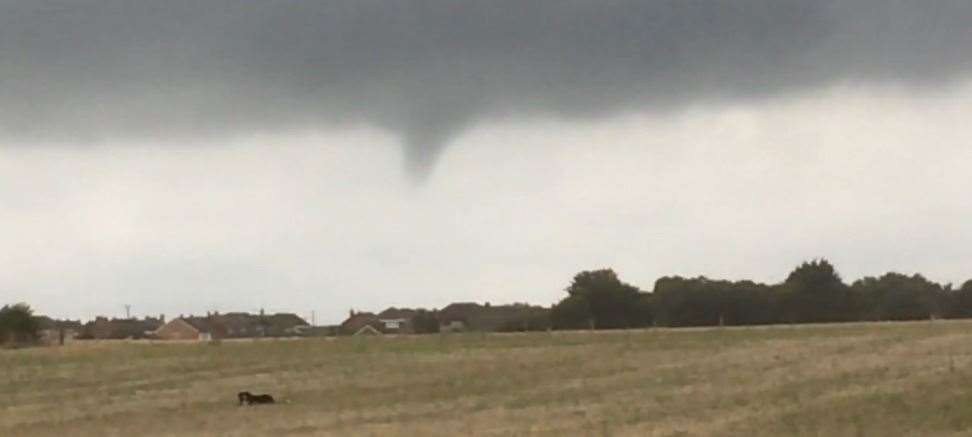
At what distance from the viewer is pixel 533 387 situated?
42.0m

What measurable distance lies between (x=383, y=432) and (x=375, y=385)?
50.6 ft

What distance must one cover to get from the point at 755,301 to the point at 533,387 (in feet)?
256

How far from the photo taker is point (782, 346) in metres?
55.2

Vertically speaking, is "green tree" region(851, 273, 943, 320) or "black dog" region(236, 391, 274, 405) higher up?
"green tree" region(851, 273, 943, 320)

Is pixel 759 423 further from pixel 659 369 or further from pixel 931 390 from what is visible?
pixel 659 369

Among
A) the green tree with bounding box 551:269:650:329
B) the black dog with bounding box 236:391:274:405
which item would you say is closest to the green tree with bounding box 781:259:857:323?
the green tree with bounding box 551:269:650:329

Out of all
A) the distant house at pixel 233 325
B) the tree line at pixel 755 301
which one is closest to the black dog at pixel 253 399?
the tree line at pixel 755 301

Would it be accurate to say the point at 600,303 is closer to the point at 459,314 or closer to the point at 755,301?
the point at 755,301

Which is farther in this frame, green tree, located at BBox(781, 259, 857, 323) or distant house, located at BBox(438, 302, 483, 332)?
distant house, located at BBox(438, 302, 483, 332)

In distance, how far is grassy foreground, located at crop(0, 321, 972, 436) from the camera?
101ft

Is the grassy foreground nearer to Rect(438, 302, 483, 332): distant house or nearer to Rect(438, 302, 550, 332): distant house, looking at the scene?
Rect(438, 302, 550, 332): distant house

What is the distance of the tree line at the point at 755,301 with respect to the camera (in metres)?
115

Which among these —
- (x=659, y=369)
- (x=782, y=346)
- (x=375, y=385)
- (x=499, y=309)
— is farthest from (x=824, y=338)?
(x=499, y=309)

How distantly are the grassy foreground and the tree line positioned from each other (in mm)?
45688
